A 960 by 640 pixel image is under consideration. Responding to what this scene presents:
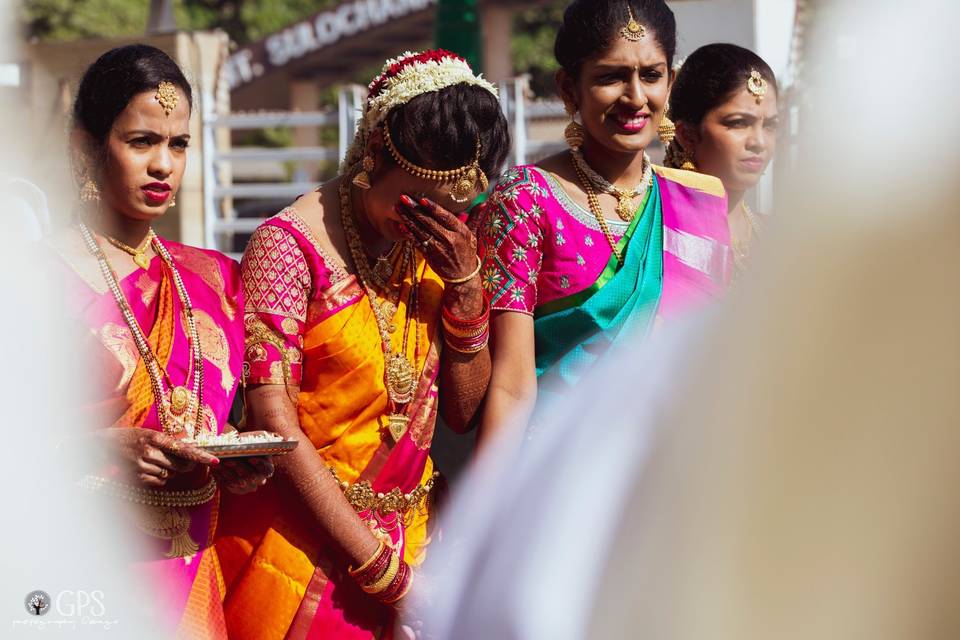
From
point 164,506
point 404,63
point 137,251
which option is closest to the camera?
point 164,506

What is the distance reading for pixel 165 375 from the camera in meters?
2.12

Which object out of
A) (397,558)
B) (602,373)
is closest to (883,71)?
(602,373)

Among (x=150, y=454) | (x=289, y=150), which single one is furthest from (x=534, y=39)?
(x=150, y=454)

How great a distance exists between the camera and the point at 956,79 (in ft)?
2.04

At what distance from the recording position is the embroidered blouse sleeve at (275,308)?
2248 mm

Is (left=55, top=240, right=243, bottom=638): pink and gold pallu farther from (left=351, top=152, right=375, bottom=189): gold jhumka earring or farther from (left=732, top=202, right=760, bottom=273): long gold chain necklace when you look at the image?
(left=732, top=202, right=760, bottom=273): long gold chain necklace

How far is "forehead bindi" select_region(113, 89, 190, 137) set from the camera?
7.06 ft

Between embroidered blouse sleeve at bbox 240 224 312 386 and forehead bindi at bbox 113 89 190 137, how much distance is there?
0.27 metres

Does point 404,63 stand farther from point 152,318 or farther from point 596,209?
point 152,318

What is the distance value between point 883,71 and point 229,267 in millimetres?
1881

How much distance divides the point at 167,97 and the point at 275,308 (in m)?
0.46

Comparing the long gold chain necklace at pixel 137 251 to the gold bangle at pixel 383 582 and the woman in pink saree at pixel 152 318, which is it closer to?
the woman in pink saree at pixel 152 318

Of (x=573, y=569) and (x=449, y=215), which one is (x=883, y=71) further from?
(x=449, y=215)
